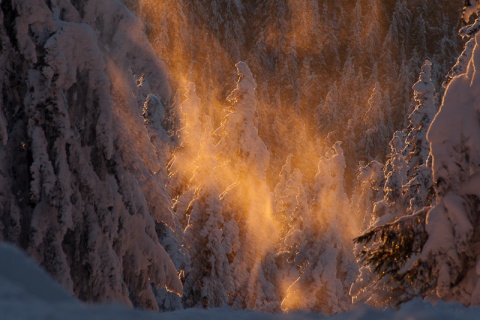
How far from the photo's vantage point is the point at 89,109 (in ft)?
35.2

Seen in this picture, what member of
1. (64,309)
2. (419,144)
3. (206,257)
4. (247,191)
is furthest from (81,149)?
(419,144)

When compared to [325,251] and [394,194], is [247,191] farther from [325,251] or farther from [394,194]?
[325,251]

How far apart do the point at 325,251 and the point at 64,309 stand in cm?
2697

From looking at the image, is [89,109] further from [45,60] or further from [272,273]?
[272,273]

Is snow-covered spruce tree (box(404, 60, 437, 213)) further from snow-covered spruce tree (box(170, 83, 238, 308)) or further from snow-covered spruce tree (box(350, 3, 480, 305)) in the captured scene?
snow-covered spruce tree (box(350, 3, 480, 305))

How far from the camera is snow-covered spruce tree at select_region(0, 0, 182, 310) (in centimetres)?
1000

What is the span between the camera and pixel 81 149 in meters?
10.7

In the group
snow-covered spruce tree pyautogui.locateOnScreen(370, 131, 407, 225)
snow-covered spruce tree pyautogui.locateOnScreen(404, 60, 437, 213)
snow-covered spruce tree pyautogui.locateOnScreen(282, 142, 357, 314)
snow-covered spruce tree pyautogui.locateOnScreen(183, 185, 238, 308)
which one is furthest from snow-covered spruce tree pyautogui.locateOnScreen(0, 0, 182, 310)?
snow-covered spruce tree pyautogui.locateOnScreen(282, 142, 357, 314)

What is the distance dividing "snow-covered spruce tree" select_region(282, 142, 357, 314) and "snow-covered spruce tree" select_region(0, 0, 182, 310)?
744 inches

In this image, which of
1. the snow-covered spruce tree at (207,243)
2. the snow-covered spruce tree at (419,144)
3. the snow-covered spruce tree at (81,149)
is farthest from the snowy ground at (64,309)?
the snow-covered spruce tree at (419,144)

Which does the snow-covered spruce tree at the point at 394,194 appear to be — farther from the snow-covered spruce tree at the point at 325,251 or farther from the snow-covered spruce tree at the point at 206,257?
the snow-covered spruce tree at the point at 206,257

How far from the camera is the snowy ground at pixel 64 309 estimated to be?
204 inches

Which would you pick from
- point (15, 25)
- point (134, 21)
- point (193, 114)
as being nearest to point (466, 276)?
point (134, 21)

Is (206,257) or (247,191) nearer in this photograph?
(206,257)
